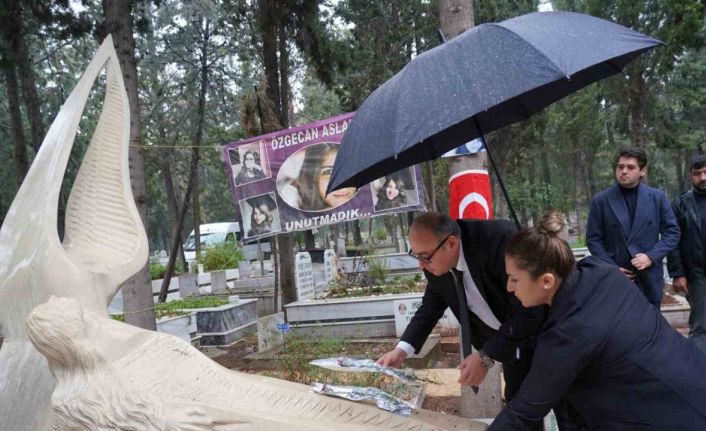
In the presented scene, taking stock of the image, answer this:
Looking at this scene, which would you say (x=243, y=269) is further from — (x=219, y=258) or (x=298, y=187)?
(x=298, y=187)

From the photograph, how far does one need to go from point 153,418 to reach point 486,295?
1328 mm

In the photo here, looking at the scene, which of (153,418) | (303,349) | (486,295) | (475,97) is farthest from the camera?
(303,349)

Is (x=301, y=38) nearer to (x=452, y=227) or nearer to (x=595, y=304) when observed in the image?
(x=452, y=227)

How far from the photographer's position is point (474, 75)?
191 centimetres

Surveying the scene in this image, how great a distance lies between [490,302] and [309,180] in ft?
15.5

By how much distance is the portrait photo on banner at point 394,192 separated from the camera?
6.81 meters

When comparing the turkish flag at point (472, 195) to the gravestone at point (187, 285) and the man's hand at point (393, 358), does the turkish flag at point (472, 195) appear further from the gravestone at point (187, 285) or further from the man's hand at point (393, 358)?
the gravestone at point (187, 285)

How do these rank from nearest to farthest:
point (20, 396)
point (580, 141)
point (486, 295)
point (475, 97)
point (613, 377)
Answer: point (613, 377), point (475, 97), point (20, 396), point (486, 295), point (580, 141)

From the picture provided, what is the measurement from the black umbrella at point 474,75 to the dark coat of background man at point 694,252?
2009 mm

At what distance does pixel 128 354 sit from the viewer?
195 cm

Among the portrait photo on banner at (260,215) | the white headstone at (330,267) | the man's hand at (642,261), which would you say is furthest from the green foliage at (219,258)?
the man's hand at (642,261)

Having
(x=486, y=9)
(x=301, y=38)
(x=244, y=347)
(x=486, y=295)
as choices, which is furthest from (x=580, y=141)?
(x=486, y=295)

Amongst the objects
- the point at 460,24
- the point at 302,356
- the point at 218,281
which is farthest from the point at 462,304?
the point at 218,281

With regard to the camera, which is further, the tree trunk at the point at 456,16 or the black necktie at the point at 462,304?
the tree trunk at the point at 456,16
